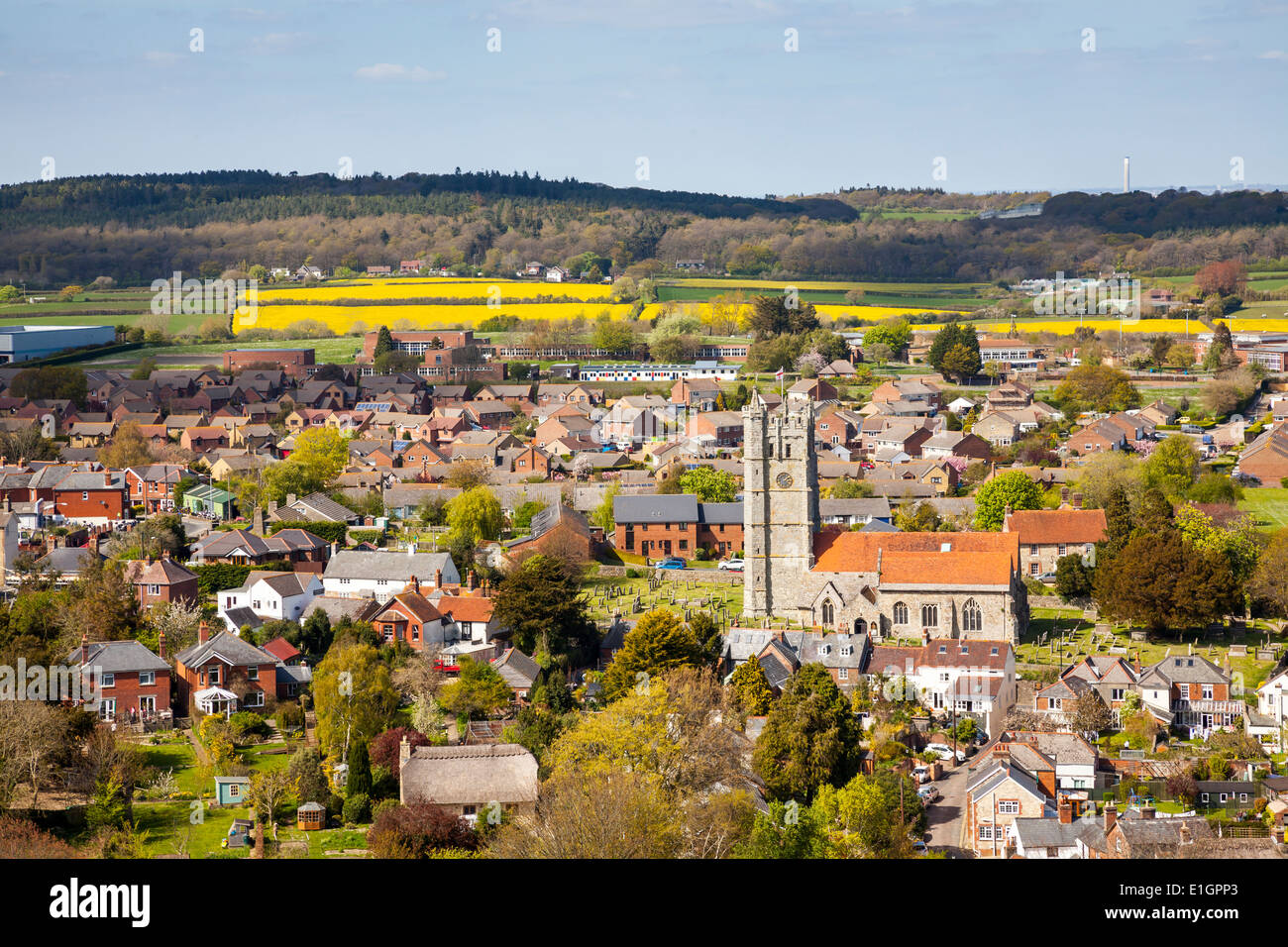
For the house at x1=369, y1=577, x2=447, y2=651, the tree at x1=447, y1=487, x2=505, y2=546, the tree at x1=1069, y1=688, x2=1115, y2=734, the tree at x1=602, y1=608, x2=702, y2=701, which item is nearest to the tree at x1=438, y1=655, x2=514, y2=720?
the tree at x1=602, y1=608, x2=702, y2=701

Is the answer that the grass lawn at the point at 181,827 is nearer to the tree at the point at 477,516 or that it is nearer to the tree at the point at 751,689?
the tree at the point at 751,689

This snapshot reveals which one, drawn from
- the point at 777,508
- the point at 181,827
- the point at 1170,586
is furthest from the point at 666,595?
the point at 181,827

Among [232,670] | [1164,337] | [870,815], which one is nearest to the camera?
[870,815]

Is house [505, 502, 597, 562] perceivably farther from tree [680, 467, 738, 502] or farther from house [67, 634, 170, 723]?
house [67, 634, 170, 723]

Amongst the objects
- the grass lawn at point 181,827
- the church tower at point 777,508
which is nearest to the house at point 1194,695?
the church tower at point 777,508
